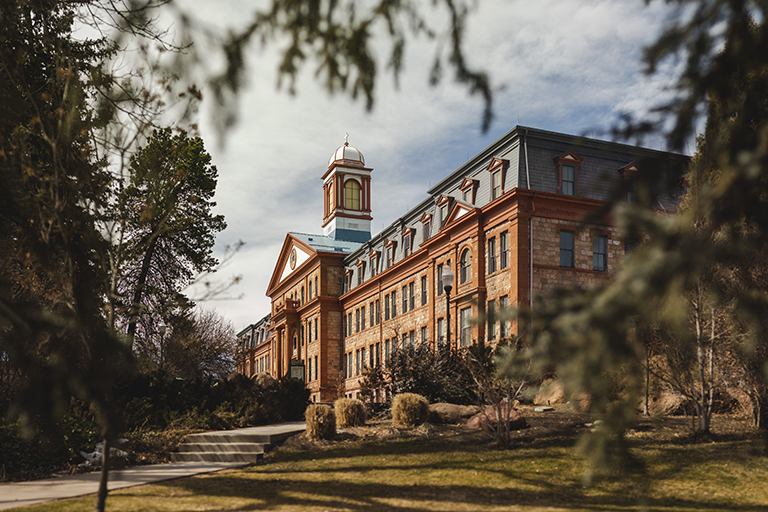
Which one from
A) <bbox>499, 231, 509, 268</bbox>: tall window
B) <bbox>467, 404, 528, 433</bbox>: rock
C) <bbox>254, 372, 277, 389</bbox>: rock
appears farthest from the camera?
<bbox>499, 231, 509, 268</bbox>: tall window

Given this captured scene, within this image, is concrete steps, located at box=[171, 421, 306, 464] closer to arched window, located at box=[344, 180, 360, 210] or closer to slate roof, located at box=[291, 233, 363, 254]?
slate roof, located at box=[291, 233, 363, 254]

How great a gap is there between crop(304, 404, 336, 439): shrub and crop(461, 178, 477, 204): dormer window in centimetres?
1947

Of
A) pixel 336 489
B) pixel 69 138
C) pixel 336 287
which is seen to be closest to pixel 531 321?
pixel 336 489

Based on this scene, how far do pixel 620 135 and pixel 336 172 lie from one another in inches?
2547

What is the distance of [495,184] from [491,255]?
3.20 metres

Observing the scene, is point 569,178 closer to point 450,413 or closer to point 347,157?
point 450,413

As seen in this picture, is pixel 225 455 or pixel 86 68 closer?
pixel 86 68

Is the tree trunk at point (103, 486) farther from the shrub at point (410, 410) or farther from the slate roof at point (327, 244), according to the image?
the slate roof at point (327, 244)

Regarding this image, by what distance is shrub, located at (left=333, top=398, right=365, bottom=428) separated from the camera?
15352mm

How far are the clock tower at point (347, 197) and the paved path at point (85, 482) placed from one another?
54.2 meters

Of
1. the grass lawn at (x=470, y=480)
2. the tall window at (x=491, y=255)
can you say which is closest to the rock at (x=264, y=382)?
the grass lawn at (x=470, y=480)

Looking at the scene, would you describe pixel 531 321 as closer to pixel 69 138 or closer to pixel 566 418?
pixel 69 138

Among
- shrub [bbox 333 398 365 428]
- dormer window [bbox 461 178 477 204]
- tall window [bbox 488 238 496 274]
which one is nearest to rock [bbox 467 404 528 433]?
shrub [bbox 333 398 365 428]

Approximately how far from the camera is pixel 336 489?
9250mm
